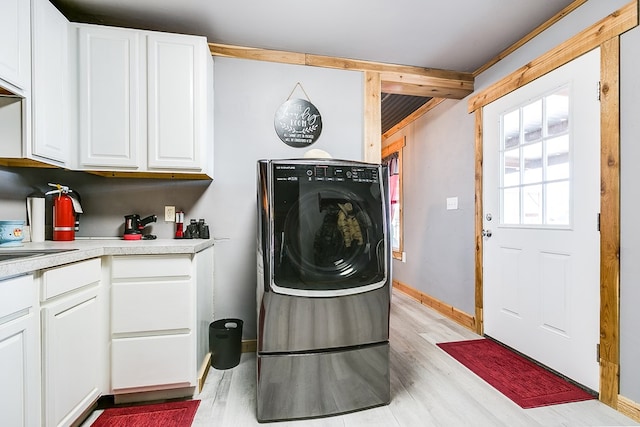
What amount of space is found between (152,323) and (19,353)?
595 mm

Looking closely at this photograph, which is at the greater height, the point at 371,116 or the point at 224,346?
the point at 371,116

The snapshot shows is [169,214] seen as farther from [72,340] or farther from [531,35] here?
[531,35]

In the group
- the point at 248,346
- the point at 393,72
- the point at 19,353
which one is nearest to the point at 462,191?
the point at 393,72

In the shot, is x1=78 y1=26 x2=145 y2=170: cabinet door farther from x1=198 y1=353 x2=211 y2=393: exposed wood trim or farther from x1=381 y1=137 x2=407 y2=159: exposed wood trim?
x1=381 y1=137 x2=407 y2=159: exposed wood trim

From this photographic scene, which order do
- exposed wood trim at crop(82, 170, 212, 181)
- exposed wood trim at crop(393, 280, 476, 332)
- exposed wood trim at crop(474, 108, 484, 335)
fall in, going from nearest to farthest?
1. exposed wood trim at crop(82, 170, 212, 181)
2. exposed wood trim at crop(474, 108, 484, 335)
3. exposed wood trim at crop(393, 280, 476, 332)

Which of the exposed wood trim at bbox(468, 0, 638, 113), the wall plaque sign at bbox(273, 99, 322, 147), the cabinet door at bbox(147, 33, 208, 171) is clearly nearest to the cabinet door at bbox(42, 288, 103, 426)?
the cabinet door at bbox(147, 33, 208, 171)

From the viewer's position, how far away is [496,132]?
102 inches

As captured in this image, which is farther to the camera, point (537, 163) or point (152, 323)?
point (537, 163)

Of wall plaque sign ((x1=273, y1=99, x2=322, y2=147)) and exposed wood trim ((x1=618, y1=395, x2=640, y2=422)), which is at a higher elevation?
wall plaque sign ((x1=273, y1=99, x2=322, y2=147))

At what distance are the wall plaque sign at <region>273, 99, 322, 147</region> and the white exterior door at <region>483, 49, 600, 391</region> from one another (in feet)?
5.08

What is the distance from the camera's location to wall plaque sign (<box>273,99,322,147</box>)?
8.27ft

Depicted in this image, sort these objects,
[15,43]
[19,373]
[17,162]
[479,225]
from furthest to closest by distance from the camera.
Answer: [479,225]
[17,162]
[15,43]
[19,373]

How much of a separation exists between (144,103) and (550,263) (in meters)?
2.94

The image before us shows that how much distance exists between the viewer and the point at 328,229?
1624mm
